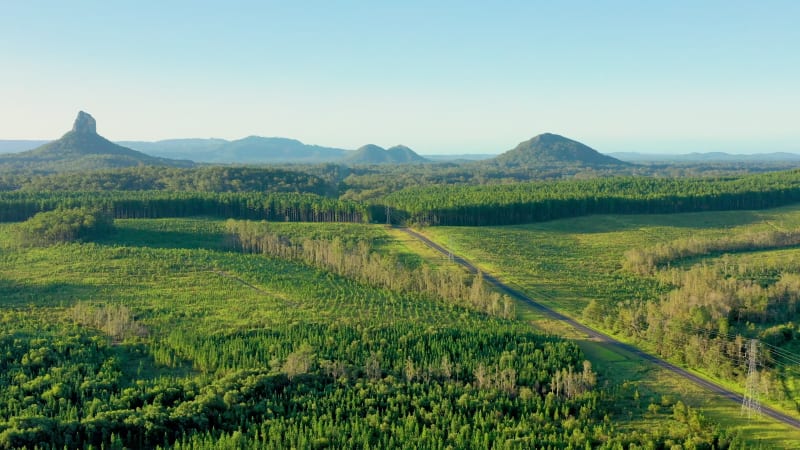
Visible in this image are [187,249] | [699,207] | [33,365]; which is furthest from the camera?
[699,207]

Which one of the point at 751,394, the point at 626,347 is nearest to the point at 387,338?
the point at 626,347

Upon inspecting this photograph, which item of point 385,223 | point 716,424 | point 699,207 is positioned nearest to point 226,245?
point 385,223

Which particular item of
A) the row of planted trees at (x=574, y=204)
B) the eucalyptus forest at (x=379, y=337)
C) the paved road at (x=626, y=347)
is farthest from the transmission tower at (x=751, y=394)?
the row of planted trees at (x=574, y=204)

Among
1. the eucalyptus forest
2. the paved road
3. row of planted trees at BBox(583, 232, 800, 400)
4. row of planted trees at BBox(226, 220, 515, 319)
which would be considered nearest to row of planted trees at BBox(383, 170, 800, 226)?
the eucalyptus forest

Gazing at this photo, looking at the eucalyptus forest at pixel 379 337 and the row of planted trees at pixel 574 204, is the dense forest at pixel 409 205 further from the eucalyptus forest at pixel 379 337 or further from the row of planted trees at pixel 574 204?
the eucalyptus forest at pixel 379 337

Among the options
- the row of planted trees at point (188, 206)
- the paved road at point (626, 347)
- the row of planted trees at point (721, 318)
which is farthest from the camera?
the row of planted trees at point (188, 206)

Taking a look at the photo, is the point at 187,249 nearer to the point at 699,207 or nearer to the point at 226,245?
the point at 226,245

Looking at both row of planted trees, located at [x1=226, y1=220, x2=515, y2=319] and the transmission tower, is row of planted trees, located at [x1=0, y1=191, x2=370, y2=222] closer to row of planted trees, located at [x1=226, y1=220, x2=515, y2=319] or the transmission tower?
row of planted trees, located at [x1=226, y1=220, x2=515, y2=319]
